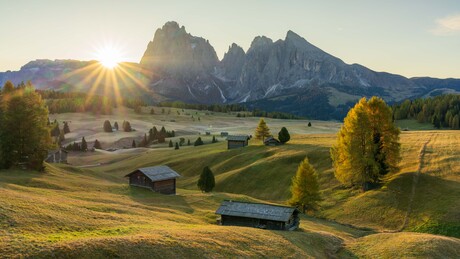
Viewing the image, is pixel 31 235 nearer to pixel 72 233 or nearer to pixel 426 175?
pixel 72 233

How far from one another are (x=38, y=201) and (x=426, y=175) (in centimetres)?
5668

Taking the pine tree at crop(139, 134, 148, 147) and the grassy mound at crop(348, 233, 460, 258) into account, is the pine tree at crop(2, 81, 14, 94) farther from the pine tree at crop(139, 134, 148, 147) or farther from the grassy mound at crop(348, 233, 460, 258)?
the pine tree at crop(139, 134, 148, 147)

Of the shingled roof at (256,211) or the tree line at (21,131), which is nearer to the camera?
the shingled roof at (256,211)

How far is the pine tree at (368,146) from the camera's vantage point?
2478 inches

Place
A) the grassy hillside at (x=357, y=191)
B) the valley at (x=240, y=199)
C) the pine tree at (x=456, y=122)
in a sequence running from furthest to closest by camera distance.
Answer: the pine tree at (x=456, y=122) → the grassy hillside at (x=357, y=191) → the valley at (x=240, y=199)

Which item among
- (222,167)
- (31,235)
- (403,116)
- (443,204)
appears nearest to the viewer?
(31,235)

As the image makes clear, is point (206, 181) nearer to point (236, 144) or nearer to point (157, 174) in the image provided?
point (157, 174)

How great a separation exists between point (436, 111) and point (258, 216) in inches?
5491

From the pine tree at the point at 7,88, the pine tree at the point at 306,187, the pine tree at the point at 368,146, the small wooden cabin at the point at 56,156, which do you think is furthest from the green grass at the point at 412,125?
the pine tree at the point at 7,88

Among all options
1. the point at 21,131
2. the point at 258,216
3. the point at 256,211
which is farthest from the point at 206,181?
the point at 21,131

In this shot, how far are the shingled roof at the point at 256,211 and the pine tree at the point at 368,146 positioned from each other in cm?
2143

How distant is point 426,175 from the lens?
61.2 meters

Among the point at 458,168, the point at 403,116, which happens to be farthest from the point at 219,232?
the point at 403,116

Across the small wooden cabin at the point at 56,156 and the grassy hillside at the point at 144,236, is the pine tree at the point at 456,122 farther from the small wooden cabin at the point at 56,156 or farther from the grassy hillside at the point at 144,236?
the small wooden cabin at the point at 56,156
